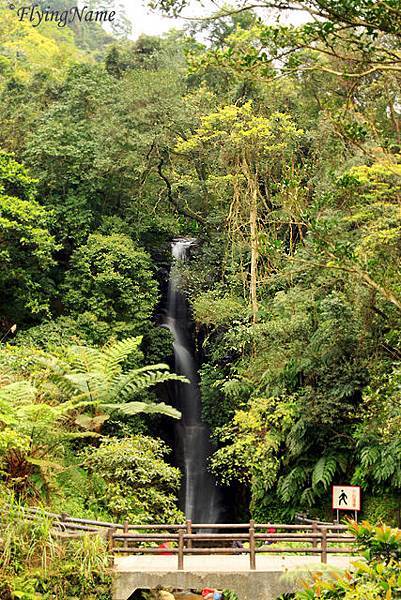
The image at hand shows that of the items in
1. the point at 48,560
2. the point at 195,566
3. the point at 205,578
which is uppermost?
the point at 48,560

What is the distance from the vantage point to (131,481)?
39.8 ft

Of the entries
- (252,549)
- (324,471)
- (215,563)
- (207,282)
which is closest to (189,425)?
(207,282)

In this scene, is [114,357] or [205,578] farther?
[114,357]

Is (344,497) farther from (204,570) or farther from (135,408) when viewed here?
(135,408)

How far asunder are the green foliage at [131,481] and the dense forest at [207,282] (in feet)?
0.17

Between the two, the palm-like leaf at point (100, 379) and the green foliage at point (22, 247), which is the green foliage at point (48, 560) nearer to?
the palm-like leaf at point (100, 379)

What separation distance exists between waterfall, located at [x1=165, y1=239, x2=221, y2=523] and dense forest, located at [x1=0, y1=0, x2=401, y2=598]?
38 cm

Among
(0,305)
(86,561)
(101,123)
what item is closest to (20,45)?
(101,123)

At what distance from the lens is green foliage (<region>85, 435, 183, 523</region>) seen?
38.9ft

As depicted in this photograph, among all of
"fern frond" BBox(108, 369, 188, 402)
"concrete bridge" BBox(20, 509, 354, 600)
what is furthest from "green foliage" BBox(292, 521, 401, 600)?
"fern frond" BBox(108, 369, 188, 402)

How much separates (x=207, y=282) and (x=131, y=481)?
850cm

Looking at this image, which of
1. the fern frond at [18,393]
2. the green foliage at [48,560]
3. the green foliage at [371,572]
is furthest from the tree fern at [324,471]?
the green foliage at [371,572]

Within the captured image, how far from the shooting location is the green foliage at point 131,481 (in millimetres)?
11867

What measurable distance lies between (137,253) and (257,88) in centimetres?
553
